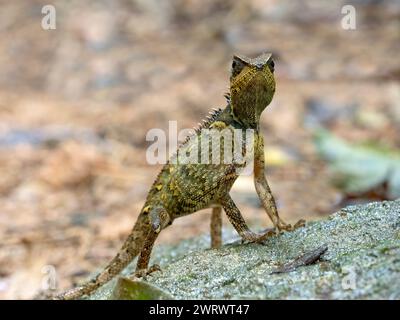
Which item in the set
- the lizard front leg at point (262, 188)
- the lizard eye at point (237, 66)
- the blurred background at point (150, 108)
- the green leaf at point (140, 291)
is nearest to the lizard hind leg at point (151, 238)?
the lizard front leg at point (262, 188)

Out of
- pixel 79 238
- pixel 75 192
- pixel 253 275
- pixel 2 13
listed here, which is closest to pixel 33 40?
pixel 2 13

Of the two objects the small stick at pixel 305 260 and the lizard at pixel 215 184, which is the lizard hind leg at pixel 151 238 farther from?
the small stick at pixel 305 260

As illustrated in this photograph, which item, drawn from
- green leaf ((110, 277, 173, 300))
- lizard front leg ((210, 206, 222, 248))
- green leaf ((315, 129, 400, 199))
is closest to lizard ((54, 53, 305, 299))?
lizard front leg ((210, 206, 222, 248))

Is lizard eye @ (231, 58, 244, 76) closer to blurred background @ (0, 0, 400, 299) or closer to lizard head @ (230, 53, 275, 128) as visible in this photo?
lizard head @ (230, 53, 275, 128)

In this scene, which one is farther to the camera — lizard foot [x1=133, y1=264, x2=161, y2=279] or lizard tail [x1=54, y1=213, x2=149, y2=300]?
lizard tail [x1=54, y1=213, x2=149, y2=300]

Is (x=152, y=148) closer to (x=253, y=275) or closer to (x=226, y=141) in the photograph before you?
(x=226, y=141)

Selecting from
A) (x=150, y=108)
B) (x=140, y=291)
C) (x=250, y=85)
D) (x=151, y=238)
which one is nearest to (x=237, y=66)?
(x=250, y=85)
